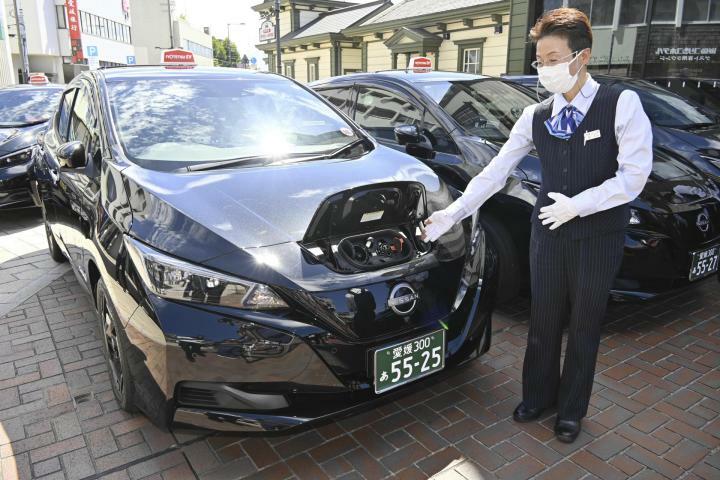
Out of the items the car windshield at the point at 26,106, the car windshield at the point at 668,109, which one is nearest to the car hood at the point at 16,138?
the car windshield at the point at 26,106

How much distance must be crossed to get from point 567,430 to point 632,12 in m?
11.4

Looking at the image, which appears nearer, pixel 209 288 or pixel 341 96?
pixel 209 288

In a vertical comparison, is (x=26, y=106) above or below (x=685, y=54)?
below

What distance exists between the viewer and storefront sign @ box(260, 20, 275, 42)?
27734 mm

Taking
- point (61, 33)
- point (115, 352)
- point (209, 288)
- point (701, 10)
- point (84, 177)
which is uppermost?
A: point (61, 33)

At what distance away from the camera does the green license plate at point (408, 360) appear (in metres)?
2.23

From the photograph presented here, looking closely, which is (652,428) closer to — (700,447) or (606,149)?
(700,447)

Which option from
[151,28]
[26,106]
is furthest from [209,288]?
[151,28]

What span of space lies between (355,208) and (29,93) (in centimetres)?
736

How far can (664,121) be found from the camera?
18.3 ft

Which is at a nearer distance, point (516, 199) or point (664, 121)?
point (516, 199)

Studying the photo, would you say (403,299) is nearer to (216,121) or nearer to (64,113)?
(216,121)

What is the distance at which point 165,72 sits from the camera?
3514 millimetres

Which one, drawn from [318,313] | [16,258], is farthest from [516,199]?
[16,258]
